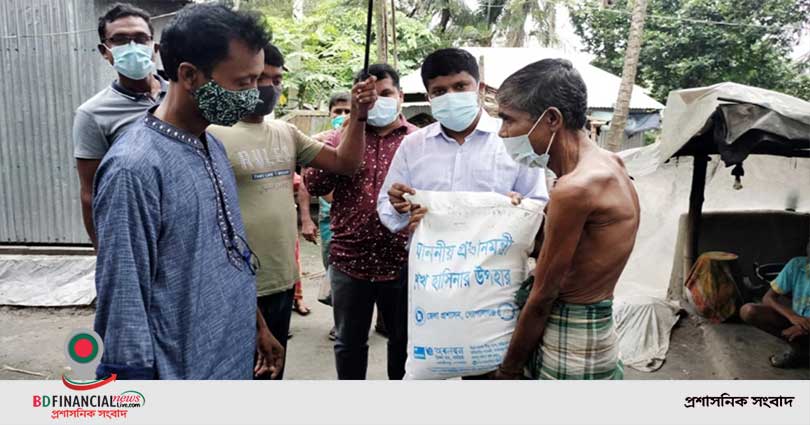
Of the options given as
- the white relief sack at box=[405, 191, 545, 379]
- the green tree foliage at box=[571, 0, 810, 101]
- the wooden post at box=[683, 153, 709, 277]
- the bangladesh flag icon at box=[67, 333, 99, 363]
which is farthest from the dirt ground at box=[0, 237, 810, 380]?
the green tree foliage at box=[571, 0, 810, 101]

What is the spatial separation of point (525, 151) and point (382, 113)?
106cm

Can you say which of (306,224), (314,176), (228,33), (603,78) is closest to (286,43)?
(603,78)

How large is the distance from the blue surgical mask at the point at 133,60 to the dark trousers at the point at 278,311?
1.18 meters

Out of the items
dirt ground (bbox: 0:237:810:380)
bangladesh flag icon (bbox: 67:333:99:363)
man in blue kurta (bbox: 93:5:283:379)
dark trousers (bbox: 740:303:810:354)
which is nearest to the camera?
man in blue kurta (bbox: 93:5:283:379)

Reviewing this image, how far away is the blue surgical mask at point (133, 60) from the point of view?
2508mm

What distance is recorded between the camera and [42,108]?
196 inches

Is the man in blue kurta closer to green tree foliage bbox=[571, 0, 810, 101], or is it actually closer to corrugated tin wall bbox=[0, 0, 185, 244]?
corrugated tin wall bbox=[0, 0, 185, 244]

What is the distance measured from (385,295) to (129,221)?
155cm

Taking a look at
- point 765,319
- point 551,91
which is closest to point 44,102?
point 551,91

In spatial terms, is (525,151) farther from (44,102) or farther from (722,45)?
(722,45)

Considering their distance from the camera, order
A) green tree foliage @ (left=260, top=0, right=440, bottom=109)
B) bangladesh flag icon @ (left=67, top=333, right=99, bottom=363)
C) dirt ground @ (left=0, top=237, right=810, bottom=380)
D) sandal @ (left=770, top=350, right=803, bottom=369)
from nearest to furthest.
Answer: bangladesh flag icon @ (left=67, top=333, right=99, bottom=363)
dirt ground @ (left=0, top=237, right=810, bottom=380)
sandal @ (left=770, top=350, right=803, bottom=369)
green tree foliage @ (left=260, top=0, right=440, bottom=109)

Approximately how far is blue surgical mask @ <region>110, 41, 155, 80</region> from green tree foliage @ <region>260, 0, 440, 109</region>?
7.87 m

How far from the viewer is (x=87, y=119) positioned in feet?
8.07

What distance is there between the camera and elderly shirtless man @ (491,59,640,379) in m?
1.64
